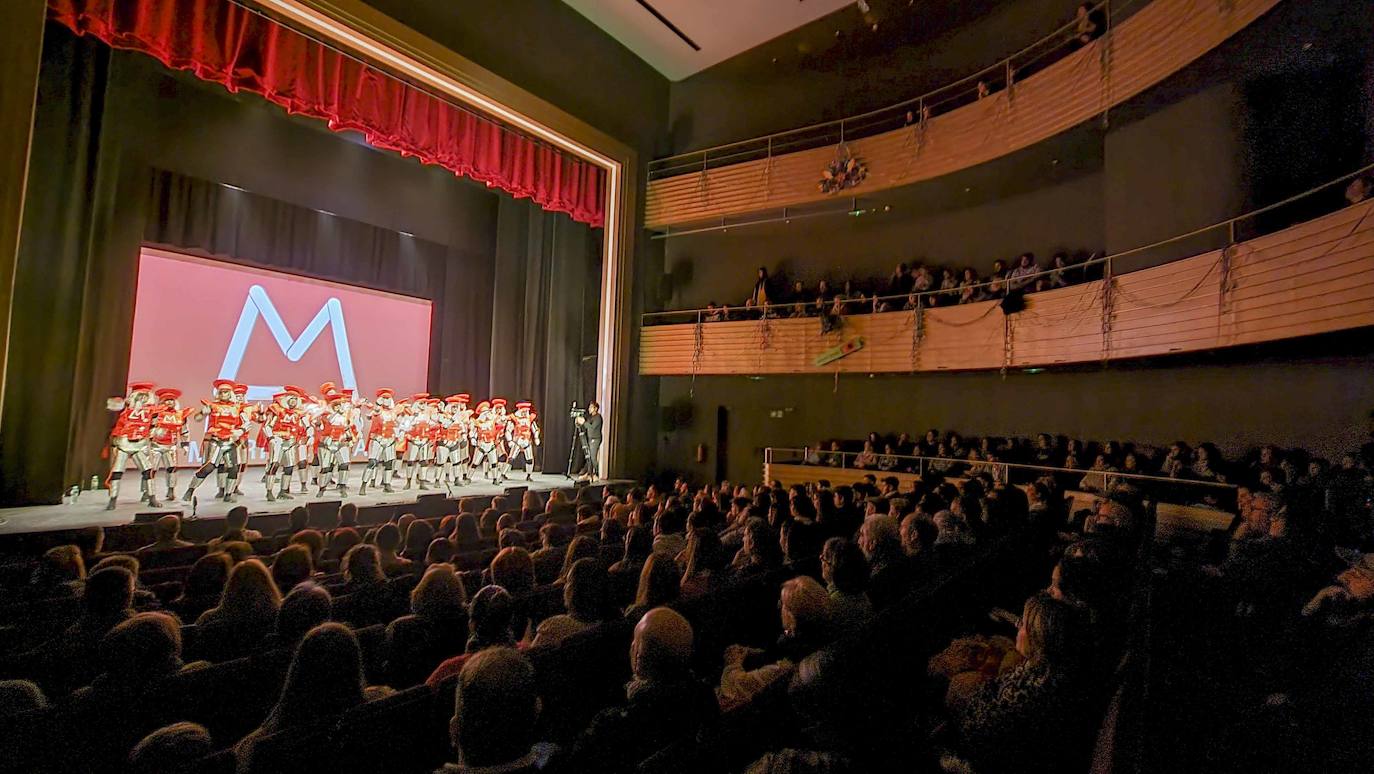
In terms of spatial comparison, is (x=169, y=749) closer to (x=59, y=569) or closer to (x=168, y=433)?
(x=59, y=569)

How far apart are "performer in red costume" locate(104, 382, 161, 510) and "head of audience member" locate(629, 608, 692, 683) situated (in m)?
7.61

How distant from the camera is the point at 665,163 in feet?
43.0

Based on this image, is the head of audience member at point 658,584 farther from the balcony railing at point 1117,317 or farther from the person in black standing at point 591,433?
the person in black standing at point 591,433

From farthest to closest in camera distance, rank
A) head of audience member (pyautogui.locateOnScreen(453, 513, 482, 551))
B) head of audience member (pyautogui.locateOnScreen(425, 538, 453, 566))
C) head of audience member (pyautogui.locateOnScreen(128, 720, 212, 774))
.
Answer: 1. head of audience member (pyautogui.locateOnScreen(453, 513, 482, 551))
2. head of audience member (pyautogui.locateOnScreen(425, 538, 453, 566))
3. head of audience member (pyautogui.locateOnScreen(128, 720, 212, 774))

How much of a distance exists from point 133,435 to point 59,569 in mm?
4414

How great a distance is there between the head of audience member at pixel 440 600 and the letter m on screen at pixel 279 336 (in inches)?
387

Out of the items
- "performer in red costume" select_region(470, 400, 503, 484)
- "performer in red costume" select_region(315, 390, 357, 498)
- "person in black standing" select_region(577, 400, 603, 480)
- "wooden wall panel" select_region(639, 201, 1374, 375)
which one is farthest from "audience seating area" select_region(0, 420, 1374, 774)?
"person in black standing" select_region(577, 400, 603, 480)

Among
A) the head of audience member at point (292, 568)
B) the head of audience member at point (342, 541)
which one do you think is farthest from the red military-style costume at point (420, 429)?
the head of audience member at point (292, 568)

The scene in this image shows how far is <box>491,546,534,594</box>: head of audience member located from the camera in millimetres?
2910

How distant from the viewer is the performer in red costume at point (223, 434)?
7.27 metres

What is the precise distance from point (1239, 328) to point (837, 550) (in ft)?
19.6

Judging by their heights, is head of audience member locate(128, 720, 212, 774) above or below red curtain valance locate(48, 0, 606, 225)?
below

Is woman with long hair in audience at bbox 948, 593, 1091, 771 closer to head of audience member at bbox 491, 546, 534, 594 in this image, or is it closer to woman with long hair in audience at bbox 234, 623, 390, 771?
woman with long hair in audience at bbox 234, 623, 390, 771

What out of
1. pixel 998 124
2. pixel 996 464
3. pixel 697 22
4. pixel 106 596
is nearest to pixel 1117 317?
pixel 996 464
